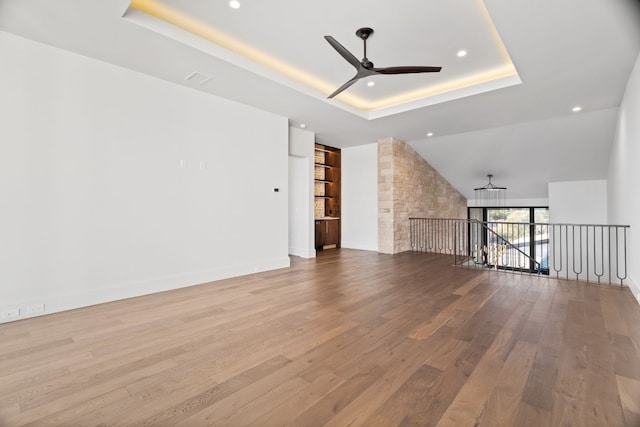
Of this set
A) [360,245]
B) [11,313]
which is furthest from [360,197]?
[11,313]

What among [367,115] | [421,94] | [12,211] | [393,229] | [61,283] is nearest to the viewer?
[12,211]

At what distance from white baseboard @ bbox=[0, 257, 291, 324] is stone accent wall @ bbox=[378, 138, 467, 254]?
12.3 ft

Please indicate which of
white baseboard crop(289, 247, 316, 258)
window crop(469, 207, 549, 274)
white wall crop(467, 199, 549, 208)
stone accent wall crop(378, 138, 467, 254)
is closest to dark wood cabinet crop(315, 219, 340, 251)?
white baseboard crop(289, 247, 316, 258)

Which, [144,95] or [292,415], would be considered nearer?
[292,415]

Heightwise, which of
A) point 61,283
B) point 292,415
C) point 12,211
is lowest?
point 292,415

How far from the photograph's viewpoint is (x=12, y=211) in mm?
3109

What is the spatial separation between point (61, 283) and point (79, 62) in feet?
8.52

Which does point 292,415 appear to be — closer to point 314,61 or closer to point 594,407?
point 594,407

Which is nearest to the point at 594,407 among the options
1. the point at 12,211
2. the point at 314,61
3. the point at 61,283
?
the point at 314,61

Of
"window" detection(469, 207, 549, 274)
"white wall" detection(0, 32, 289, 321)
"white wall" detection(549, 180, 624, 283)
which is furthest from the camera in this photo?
"window" detection(469, 207, 549, 274)

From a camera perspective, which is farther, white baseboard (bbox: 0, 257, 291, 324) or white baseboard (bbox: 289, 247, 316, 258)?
white baseboard (bbox: 289, 247, 316, 258)

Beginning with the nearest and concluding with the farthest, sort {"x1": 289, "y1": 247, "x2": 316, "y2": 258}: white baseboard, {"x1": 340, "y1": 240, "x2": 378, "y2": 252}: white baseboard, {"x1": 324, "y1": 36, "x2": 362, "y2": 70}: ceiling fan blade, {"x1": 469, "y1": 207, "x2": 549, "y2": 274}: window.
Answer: {"x1": 324, "y1": 36, "x2": 362, "y2": 70}: ceiling fan blade → {"x1": 289, "y1": 247, "x2": 316, "y2": 258}: white baseboard → {"x1": 340, "y1": 240, "x2": 378, "y2": 252}: white baseboard → {"x1": 469, "y1": 207, "x2": 549, "y2": 274}: window

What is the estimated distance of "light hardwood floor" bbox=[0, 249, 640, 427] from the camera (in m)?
1.67

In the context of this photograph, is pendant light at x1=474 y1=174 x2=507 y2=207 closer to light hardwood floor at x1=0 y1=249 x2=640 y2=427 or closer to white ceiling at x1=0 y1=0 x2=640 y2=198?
white ceiling at x1=0 y1=0 x2=640 y2=198
